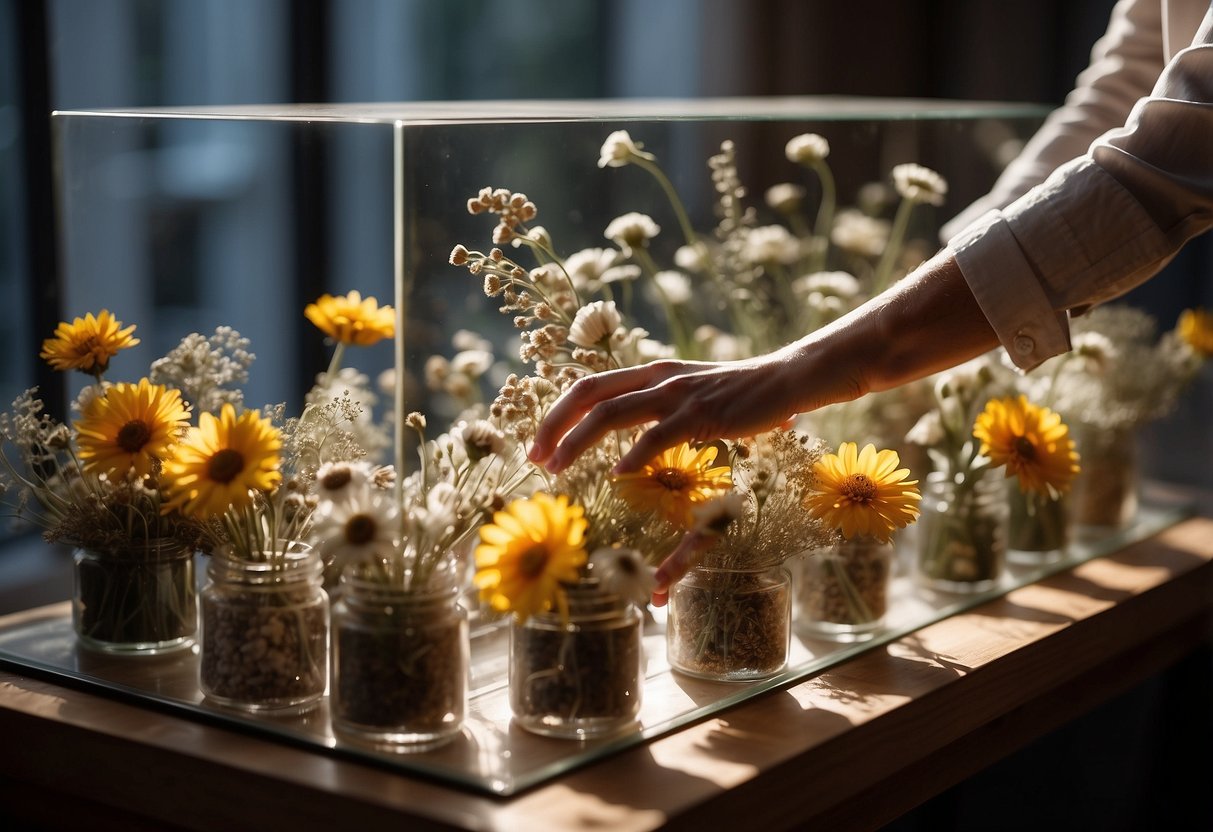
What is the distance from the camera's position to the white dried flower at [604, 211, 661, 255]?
1.20 m

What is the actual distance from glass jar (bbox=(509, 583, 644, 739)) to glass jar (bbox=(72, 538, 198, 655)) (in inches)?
12.1

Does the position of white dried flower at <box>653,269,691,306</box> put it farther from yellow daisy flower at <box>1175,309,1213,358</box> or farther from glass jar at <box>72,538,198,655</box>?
yellow daisy flower at <box>1175,309,1213,358</box>

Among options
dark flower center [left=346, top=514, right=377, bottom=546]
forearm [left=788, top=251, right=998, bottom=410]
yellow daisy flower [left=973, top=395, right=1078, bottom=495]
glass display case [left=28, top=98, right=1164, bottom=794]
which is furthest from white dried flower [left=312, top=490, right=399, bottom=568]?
yellow daisy flower [left=973, top=395, right=1078, bottom=495]

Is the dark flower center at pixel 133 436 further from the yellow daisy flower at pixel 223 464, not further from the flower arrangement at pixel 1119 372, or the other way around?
the flower arrangement at pixel 1119 372

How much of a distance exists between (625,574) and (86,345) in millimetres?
472

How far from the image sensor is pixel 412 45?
2609 millimetres

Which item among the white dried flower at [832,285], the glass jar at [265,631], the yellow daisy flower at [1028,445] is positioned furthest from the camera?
the white dried flower at [832,285]

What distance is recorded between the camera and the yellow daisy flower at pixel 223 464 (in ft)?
2.98

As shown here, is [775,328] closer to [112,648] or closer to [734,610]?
[734,610]

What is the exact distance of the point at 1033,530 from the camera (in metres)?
1.46

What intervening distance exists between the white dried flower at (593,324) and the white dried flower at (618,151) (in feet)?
0.58

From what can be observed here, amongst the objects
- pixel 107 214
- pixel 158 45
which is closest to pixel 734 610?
pixel 107 214

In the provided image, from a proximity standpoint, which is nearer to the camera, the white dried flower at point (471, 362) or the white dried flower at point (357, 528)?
the white dried flower at point (357, 528)

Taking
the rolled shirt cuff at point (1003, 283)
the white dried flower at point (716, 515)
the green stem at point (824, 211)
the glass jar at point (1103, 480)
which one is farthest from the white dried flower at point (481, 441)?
the glass jar at point (1103, 480)
